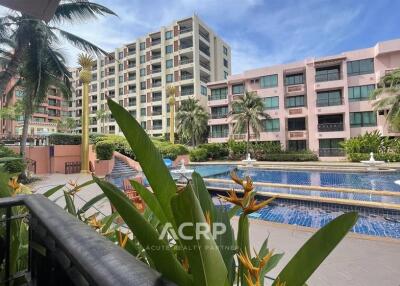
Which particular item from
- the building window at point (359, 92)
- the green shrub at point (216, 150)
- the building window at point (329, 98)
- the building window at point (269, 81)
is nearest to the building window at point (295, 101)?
the building window at point (329, 98)

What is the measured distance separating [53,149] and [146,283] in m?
21.4

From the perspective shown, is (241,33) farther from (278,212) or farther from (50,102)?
(50,102)

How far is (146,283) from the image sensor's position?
640 mm

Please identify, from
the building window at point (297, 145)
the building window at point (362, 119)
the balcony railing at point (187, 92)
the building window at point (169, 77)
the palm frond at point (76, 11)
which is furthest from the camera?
the building window at point (169, 77)

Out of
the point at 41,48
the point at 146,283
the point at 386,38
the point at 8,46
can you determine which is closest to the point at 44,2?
the point at 146,283

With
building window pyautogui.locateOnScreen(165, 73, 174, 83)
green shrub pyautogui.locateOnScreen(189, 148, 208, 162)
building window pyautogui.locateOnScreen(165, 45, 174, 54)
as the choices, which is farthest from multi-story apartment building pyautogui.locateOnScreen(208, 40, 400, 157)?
building window pyautogui.locateOnScreen(165, 45, 174, 54)

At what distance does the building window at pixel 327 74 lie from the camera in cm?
3175

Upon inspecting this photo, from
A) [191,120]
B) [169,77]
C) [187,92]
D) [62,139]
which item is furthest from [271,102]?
[62,139]

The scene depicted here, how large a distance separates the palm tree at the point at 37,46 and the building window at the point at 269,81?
2563 centimetres

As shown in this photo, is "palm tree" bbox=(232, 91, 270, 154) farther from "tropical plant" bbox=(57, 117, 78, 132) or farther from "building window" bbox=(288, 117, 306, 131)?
"tropical plant" bbox=(57, 117, 78, 132)

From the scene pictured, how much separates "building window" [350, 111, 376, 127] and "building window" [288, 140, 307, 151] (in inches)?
221

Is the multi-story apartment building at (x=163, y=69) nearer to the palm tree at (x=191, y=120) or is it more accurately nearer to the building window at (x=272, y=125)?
the palm tree at (x=191, y=120)

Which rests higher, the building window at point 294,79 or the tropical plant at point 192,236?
the building window at point 294,79

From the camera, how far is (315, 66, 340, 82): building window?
31.8m
